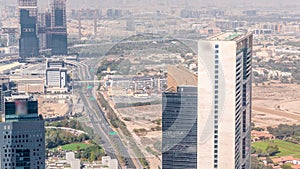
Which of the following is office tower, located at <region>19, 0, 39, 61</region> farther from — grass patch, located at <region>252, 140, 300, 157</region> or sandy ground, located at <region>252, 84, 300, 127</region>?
grass patch, located at <region>252, 140, 300, 157</region>

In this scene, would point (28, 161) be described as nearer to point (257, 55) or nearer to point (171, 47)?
point (171, 47)

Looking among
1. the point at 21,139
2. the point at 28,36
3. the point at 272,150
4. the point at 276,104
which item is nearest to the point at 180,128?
the point at 21,139

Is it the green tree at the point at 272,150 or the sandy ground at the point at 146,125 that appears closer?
the sandy ground at the point at 146,125

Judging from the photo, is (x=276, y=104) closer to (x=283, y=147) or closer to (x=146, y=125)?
(x=283, y=147)

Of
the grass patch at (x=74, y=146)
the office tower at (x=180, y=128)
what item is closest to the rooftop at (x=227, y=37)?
the office tower at (x=180, y=128)

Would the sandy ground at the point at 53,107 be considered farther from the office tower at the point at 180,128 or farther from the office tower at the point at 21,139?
the office tower at the point at 21,139

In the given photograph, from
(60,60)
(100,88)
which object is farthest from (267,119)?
(60,60)
